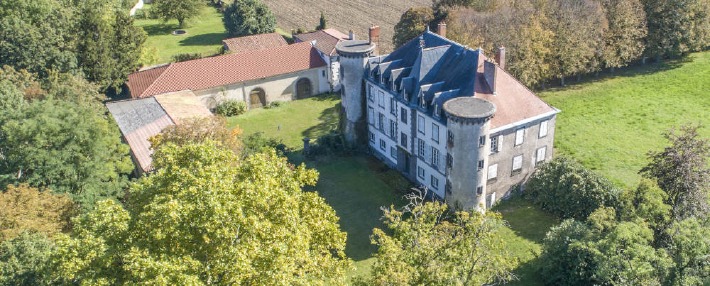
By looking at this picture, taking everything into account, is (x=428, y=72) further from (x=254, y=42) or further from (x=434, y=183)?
(x=254, y=42)

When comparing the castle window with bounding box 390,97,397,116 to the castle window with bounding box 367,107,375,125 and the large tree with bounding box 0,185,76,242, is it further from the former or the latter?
the large tree with bounding box 0,185,76,242

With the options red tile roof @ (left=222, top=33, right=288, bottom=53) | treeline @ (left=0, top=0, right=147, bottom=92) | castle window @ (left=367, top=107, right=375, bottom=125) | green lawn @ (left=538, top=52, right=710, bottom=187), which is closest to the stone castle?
castle window @ (left=367, top=107, right=375, bottom=125)

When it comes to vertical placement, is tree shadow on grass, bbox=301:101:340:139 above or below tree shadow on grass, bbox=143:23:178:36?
below

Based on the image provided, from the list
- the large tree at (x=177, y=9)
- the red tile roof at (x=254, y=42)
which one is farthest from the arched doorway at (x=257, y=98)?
the large tree at (x=177, y=9)

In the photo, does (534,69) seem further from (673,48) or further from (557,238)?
(557,238)

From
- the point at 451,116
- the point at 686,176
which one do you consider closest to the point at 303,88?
the point at 451,116

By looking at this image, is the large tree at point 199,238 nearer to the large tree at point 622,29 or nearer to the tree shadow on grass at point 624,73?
the tree shadow on grass at point 624,73
